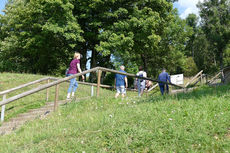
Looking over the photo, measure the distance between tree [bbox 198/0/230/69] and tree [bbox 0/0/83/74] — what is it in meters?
30.0

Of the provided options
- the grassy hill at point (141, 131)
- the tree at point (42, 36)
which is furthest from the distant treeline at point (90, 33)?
the grassy hill at point (141, 131)

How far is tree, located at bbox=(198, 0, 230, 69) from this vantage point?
38656 mm

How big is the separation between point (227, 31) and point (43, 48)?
32.5 m

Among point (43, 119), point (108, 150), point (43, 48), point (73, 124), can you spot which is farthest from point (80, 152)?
point (43, 48)

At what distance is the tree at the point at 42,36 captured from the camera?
17312 millimetres

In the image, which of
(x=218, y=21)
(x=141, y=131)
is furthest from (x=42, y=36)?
(x=218, y=21)

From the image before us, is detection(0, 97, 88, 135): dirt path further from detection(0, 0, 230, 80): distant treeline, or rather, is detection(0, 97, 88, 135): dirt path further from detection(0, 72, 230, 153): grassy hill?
detection(0, 0, 230, 80): distant treeline

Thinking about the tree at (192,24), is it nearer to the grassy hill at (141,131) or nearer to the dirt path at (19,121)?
the dirt path at (19,121)

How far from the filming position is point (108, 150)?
3.21 metres

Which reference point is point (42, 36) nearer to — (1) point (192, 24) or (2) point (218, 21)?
(2) point (218, 21)

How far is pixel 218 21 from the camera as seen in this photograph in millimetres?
39094

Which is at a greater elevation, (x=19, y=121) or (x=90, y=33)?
(x=90, y=33)

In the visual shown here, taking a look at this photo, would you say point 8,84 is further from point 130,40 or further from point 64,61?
point 64,61

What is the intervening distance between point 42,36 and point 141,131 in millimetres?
18239
